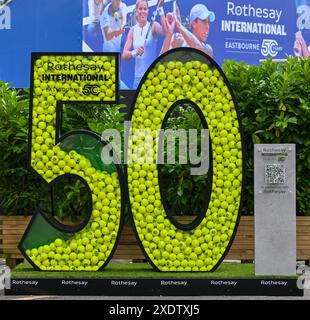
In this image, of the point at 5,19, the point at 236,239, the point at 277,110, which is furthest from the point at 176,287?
the point at 5,19

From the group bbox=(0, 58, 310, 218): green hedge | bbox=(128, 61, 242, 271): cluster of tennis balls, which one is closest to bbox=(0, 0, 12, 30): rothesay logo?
bbox=(0, 58, 310, 218): green hedge

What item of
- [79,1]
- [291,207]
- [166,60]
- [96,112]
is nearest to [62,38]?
[79,1]

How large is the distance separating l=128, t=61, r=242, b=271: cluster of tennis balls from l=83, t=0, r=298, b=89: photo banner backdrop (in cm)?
537

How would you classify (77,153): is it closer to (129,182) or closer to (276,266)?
(129,182)

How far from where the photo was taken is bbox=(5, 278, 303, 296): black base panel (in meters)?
7.99

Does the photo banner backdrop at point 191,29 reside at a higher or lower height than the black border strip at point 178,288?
higher

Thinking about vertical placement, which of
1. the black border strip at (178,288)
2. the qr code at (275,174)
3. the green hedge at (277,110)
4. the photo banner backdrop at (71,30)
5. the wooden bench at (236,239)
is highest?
the photo banner backdrop at (71,30)

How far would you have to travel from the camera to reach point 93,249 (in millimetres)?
8398

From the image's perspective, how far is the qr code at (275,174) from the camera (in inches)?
318

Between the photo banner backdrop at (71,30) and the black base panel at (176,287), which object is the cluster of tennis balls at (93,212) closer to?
the black base panel at (176,287)

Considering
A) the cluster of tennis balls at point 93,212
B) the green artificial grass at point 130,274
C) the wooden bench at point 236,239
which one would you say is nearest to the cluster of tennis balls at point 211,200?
the green artificial grass at point 130,274

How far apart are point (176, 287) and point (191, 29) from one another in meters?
7.17

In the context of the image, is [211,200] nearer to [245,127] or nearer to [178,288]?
[178,288]

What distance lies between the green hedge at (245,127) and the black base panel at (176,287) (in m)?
1.45
